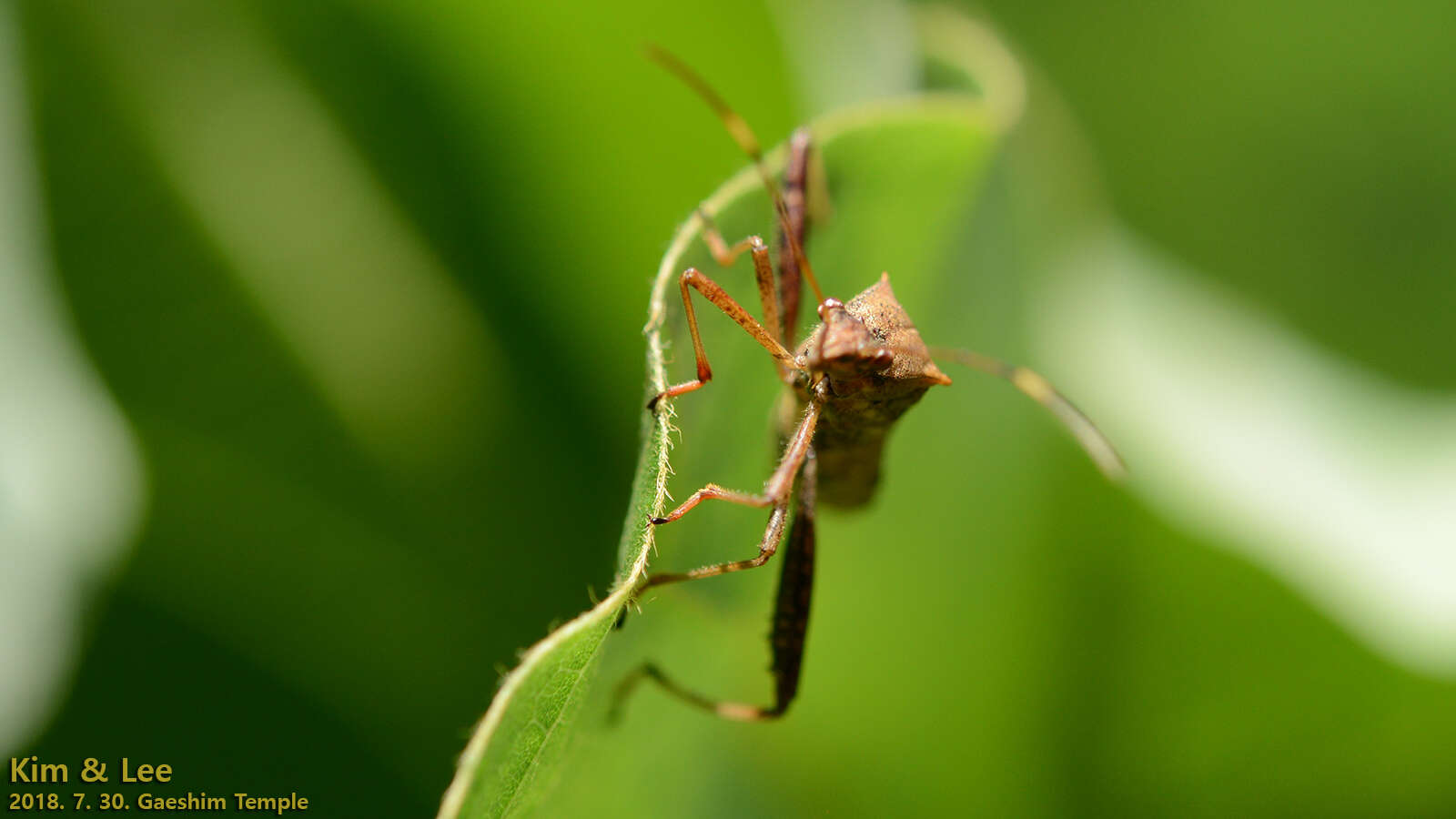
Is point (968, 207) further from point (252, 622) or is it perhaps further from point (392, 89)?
point (252, 622)

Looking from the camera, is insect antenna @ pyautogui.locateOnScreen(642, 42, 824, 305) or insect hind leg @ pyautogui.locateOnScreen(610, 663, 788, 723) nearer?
insect hind leg @ pyautogui.locateOnScreen(610, 663, 788, 723)

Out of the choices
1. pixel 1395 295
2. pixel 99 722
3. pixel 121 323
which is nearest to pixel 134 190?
pixel 121 323

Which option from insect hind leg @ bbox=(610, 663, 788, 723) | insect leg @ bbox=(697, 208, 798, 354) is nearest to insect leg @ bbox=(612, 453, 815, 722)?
insect hind leg @ bbox=(610, 663, 788, 723)

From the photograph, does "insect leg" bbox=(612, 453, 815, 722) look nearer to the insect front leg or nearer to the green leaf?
the insect front leg

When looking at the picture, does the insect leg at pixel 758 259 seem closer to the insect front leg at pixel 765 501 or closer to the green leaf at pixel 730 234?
the green leaf at pixel 730 234

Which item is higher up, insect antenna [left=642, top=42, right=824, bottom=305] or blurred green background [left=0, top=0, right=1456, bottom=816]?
insect antenna [left=642, top=42, right=824, bottom=305]

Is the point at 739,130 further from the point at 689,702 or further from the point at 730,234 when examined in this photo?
the point at 689,702

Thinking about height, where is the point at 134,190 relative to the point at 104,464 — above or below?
above
